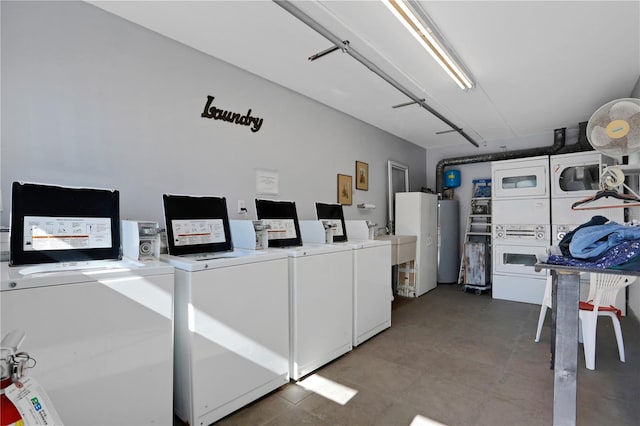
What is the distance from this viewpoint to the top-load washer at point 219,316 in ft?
6.21

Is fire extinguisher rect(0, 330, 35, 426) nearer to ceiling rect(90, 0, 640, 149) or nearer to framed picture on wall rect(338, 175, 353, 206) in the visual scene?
ceiling rect(90, 0, 640, 149)

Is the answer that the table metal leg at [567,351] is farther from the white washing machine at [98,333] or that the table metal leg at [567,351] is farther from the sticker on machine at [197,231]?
the sticker on machine at [197,231]

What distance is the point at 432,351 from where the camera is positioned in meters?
3.04

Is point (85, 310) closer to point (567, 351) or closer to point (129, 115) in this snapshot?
point (129, 115)

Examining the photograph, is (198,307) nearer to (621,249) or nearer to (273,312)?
(273,312)

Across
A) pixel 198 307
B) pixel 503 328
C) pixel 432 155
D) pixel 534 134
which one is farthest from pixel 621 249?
pixel 432 155

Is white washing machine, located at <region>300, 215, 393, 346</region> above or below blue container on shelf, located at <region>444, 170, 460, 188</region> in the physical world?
below

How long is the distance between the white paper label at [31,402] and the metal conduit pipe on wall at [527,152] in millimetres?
5844

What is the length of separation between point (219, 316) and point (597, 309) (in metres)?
3.09

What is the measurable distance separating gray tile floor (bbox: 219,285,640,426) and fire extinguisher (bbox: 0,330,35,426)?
1.52m

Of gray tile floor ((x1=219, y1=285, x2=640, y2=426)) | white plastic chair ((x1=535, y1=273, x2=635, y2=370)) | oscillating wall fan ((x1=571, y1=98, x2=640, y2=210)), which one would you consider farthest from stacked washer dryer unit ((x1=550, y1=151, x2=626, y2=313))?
oscillating wall fan ((x1=571, y1=98, x2=640, y2=210))

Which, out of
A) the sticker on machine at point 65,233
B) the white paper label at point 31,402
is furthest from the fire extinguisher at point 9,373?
the sticker on machine at point 65,233

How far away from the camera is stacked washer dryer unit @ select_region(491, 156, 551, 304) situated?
15.3 ft

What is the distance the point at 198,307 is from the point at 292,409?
966mm
